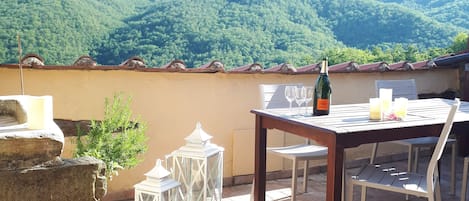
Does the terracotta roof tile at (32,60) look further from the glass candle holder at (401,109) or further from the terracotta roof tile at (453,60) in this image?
the terracotta roof tile at (453,60)

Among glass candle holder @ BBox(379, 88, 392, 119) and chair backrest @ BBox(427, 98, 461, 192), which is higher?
glass candle holder @ BBox(379, 88, 392, 119)

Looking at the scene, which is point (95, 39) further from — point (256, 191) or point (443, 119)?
point (443, 119)

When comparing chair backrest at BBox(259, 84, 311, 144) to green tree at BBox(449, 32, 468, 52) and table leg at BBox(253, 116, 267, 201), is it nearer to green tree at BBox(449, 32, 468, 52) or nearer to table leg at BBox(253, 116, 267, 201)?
table leg at BBox(253, 116, 267, 201)

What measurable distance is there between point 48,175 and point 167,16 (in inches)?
214

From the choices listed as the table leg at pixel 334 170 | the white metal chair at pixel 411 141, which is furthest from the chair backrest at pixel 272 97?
the table leg at pixel 334 170

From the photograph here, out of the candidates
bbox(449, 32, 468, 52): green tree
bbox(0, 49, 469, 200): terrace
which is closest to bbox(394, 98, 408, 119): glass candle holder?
bbox(0, 49, 469, 200): terrace

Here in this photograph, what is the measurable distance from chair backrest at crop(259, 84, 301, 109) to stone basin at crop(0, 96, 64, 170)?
1.64m

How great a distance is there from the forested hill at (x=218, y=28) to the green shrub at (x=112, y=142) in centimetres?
83

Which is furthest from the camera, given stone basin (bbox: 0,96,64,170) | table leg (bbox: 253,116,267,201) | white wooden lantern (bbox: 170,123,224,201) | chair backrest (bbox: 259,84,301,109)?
chair backrest (bbox: 259,84,301,109)

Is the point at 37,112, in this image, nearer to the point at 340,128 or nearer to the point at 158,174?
the point at 158,174

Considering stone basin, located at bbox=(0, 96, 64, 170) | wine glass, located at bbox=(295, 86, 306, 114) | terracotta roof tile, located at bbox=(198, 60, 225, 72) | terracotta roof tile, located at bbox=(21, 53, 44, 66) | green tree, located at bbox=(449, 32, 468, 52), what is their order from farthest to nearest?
Result: green tree, located at bbox=(449, 32, 468, 52)
terracotta roof tile, located at bbox=(198, 60, 225, 72)
terracotta roof tile, located at bbox=(21, 53, 44, 66)
wine glass, located at bbox=(295, 86, 306, 114)
stone basin, located at bbox=(0, 96, 64, 170)

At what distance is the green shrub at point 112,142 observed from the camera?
2.73 meters

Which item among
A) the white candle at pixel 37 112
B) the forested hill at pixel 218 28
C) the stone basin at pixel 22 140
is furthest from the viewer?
the forested hill at pixel 218 28

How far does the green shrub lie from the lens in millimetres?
2730
